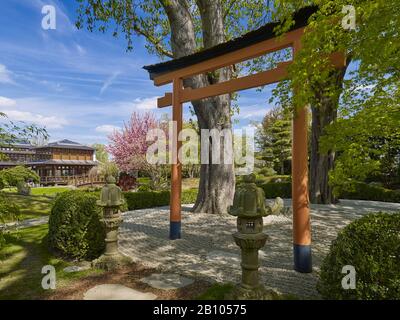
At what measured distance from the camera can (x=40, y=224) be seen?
9.12m

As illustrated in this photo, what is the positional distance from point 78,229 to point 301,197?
4360 mm

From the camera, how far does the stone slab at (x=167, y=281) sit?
417 centimetres

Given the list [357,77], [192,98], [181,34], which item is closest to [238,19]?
[181,34]

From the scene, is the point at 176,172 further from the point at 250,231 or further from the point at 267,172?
the point at 267,172

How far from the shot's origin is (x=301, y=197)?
4.71 meters

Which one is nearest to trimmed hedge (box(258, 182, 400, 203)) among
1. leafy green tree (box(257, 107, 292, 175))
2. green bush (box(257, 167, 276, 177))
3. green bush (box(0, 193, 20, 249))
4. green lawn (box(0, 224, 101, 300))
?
green bush (box(257, 167, 276, 177))

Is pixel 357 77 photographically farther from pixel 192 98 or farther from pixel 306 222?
pixel 192 98

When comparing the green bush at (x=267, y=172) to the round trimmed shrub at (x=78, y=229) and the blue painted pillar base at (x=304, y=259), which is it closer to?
the blue painted pillar base at (x=304, y=259)

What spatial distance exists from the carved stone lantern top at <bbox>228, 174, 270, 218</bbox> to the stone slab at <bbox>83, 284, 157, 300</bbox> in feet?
5.88

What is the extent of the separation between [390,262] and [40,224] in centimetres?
982

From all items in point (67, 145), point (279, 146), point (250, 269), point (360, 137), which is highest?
point (67, 145)

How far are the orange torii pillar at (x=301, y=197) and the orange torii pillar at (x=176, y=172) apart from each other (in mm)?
3250

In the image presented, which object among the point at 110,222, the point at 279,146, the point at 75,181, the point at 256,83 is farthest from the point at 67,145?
the point at 256,83
